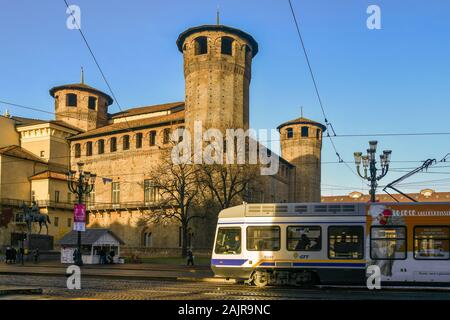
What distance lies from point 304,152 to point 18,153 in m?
36.0

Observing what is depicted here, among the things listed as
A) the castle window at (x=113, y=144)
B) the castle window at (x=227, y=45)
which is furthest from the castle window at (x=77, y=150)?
the castle window at (x=227, y=45)

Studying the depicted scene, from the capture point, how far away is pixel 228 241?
1695 cm

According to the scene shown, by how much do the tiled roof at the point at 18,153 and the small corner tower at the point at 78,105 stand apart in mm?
7708

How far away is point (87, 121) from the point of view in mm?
67312

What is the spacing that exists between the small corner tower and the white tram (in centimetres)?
5388

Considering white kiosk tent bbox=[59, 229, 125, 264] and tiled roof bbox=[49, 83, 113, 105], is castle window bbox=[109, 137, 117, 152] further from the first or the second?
white kiosk tent bbox=[59, 229, 125, 264]

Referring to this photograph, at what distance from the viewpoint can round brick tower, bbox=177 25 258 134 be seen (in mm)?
51281

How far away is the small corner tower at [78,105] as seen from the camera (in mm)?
67312

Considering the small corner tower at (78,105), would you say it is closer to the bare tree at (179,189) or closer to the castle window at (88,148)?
the castle window at (88,148)

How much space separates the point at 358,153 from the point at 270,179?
138 feet

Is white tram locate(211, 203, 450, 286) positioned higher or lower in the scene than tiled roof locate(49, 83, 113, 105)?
lower

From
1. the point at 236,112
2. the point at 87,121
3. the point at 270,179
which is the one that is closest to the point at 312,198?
the point at 270,179

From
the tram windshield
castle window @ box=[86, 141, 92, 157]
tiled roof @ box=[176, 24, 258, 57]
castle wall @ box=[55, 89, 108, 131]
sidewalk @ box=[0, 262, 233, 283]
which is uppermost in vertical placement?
tiled roof @ box=[176, 24, 258, 57]

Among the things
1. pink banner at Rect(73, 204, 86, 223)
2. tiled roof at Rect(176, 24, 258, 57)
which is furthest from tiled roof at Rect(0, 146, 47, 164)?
pink banner at Rect(73, 204, 86, 223)
